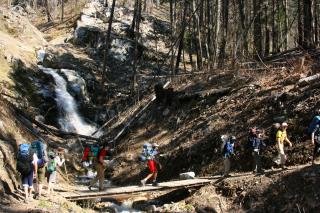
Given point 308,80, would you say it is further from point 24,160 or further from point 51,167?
point 24,160

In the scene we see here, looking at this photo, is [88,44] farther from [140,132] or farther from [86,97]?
[140,132]

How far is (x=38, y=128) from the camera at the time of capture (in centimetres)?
2169

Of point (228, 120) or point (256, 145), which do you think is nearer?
point (256, 145)

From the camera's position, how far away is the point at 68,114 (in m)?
27.3

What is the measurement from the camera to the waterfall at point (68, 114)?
86.8ft

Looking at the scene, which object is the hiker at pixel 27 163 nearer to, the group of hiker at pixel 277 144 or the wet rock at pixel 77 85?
the group of hiker at pixel 277 144

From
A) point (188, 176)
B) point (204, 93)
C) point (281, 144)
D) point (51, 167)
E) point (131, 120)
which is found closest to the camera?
point (51, 167)

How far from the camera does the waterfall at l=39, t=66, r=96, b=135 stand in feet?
86.8

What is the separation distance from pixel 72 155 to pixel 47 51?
1734 cm

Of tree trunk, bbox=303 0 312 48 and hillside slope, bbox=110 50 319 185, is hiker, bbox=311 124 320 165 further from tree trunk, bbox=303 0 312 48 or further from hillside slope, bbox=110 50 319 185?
tree trunk, bbox=303 0 312 48

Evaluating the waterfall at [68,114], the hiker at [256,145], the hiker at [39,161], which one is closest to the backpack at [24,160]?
the hiker at [39,161]

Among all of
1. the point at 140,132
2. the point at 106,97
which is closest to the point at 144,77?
the point at 106,97

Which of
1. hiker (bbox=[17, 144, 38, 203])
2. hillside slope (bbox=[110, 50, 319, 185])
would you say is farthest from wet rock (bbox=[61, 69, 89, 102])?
hiker (bbox=[17, 144, 38, 203])

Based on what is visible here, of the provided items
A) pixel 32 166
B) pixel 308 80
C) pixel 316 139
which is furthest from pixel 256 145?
pixel 32 166
